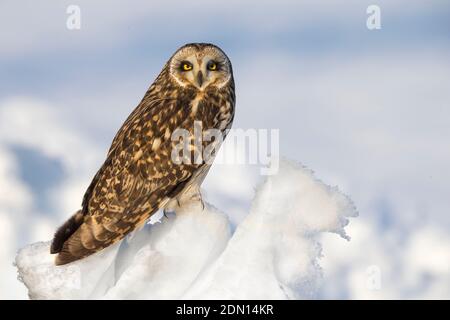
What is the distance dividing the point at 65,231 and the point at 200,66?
2.02 m

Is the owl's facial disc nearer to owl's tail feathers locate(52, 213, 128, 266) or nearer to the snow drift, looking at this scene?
the snow drift

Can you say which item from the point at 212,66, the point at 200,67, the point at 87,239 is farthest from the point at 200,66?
the point at 87,239

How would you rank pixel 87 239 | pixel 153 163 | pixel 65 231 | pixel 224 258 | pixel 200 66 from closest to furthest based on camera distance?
1. pixel 224 258
2. pixel 87 239
3. pixel 65 231
4. pixel 153 163
5. pixel 200 66

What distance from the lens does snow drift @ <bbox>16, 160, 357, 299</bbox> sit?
22.2 feet

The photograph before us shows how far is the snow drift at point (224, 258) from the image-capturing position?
267 inches

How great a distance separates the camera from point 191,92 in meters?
8.11

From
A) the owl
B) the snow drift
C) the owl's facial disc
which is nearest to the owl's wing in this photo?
the owl

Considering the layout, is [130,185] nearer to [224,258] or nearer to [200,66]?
[224,258]

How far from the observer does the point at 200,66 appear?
26.5ft

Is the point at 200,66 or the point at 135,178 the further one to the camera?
the point at 200,66

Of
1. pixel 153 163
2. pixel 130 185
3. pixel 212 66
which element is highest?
pixel 212 66

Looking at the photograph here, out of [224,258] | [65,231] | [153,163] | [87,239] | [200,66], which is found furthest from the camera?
[200,66]

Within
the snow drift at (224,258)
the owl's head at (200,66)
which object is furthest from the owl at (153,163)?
the snow drift at (224,258)
